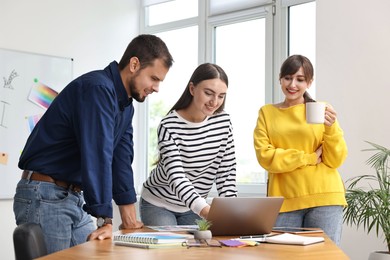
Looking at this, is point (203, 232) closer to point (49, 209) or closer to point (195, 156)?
point (49, 209)

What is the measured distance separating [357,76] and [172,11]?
2.52 metres

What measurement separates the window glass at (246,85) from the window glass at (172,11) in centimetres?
56

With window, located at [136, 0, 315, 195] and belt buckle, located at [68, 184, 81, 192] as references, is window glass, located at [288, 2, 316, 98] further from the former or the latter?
belt buckle, located at [68, 184, 81, 192]

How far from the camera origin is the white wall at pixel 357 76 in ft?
13.7

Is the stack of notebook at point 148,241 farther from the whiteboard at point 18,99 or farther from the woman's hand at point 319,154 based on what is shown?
the whiteboard at point 18,99

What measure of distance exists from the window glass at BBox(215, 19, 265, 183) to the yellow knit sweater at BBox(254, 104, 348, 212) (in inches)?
86.1

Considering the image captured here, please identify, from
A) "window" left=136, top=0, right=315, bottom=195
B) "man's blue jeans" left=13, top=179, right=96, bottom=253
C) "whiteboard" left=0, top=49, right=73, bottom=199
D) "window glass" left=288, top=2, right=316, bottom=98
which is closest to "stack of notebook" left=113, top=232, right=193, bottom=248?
"man's blue jeans" left=13, top=179, right=96, bottom=253

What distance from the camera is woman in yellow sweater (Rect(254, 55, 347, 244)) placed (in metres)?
3.05

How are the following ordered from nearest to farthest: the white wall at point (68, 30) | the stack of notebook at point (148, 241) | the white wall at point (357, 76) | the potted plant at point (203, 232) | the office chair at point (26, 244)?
the office chair at point (26, 244)
the stack of notebook at point (148, 241)
the potted plant at point (203, 232)
the white wall at point (357, 76)
the white wall at point (68, 30)

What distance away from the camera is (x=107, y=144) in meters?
2.25

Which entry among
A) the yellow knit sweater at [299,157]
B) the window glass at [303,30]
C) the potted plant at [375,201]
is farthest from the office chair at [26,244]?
the window glass at [303,30]

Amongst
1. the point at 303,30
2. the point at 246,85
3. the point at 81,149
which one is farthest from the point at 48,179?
the point at 246,85

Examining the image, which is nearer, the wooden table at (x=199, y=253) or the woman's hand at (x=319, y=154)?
the wooden table at (x=199, y=253)

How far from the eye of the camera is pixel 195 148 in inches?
117
